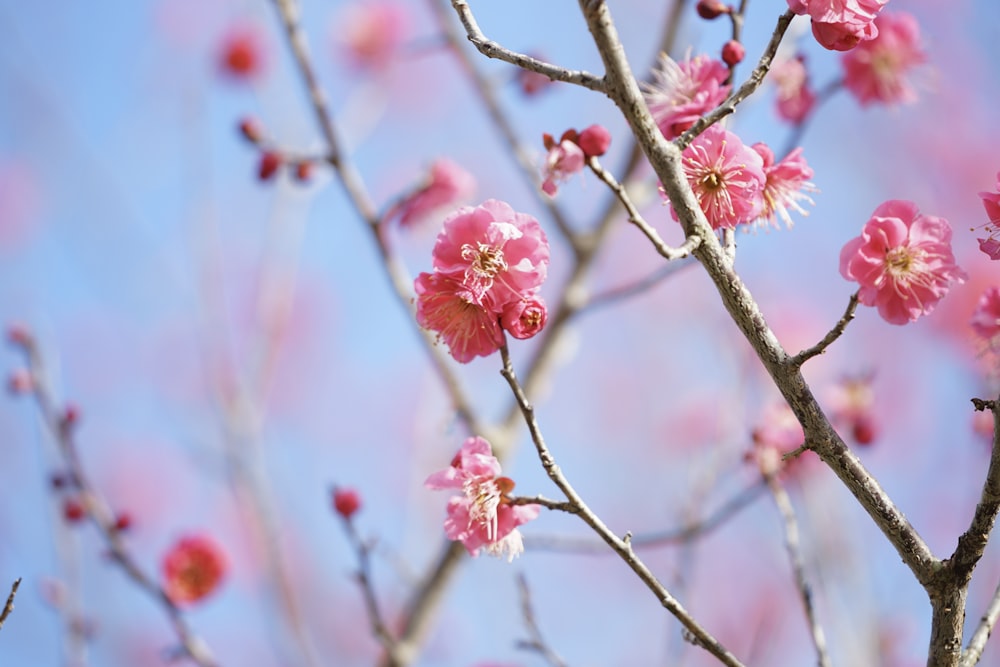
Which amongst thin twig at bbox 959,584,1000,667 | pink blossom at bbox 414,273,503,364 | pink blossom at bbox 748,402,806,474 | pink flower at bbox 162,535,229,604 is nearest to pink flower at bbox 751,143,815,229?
pink blossom at bbox 414,273,503,364

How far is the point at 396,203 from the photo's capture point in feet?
7.29

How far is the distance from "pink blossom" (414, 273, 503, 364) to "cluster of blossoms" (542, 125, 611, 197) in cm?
25

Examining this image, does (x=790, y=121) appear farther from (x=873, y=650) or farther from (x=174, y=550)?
(x=174, y=550)

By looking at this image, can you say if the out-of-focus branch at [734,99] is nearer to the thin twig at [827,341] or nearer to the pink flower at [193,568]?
the thin twig at [827,341]

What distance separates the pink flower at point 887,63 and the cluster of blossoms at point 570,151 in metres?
1.07

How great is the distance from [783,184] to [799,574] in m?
0.74

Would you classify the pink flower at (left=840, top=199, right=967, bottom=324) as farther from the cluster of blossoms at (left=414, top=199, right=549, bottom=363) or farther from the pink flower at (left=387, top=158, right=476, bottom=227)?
the pink flower at (left=387, top=158, right=476, bottom=227)

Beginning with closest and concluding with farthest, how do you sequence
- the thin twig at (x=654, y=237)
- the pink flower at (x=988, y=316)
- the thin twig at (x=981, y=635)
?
the thin twig at (x=654, y=237) → the thin twig at (x=981, y=635) → the pink flower at (x=988, y=316)

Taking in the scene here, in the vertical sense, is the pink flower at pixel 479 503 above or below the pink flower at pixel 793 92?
below

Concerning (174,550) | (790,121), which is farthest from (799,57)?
(174,550)

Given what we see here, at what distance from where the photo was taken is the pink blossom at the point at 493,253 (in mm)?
1176

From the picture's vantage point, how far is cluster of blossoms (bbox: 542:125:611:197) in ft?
4.13

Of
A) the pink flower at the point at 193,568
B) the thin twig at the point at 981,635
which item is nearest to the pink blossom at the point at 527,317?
the thin twig at the point at 981,635

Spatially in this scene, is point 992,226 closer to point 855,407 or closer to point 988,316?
point 988,316
